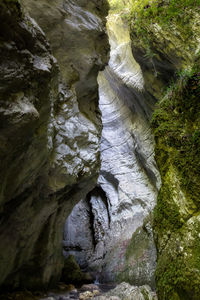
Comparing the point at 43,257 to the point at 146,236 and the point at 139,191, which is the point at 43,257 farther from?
the point at 139,191

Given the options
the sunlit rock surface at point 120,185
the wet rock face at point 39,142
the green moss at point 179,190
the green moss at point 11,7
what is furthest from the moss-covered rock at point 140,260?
the green moss at point 11,7

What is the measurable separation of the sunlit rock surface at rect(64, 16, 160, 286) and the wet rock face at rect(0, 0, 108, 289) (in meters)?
3.07

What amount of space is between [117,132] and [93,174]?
20.8ft

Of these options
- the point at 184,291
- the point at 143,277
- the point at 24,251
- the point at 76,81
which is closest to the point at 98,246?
the point at 143,277

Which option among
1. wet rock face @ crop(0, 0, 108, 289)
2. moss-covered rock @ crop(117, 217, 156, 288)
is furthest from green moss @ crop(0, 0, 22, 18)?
moss-covered rock @ crop(117, 217, 156, 288)

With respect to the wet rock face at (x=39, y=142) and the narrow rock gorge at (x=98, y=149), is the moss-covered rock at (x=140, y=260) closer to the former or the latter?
the narrow rock gorge at (x=98, y=149)

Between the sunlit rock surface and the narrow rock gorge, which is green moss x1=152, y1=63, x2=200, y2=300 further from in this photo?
the sunlit rock surface

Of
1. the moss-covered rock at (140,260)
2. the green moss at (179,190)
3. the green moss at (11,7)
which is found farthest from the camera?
the moss-covered rock at (140,260)

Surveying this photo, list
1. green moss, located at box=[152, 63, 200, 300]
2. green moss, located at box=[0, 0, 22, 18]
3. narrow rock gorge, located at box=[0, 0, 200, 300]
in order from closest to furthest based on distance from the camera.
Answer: green moss, located at box=[0, 0, 22, 18] → green moss, located at box=[152, 63, 200, 300] → narrow rock gorge, located at box=[0, 0, 200, 300]

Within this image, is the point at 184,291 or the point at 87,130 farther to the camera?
the point at 87,130

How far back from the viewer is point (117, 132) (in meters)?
14.1

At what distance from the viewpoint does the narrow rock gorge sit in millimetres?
3543

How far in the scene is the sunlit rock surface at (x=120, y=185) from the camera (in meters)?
10.7

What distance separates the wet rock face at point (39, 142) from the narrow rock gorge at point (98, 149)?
3cm
